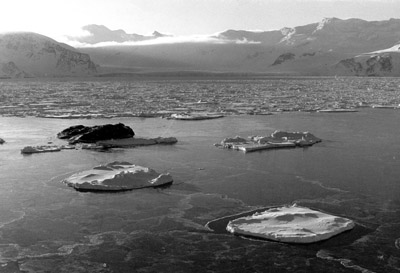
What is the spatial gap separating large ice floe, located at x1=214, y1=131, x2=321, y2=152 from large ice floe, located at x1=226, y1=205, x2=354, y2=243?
7007mm

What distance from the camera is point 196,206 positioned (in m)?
9.89

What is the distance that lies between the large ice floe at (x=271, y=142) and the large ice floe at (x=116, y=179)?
189 inches

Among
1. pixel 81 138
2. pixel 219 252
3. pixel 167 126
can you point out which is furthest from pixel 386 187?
pixel 167 126

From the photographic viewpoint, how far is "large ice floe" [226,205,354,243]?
8.08 metres

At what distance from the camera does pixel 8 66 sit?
156625 mm

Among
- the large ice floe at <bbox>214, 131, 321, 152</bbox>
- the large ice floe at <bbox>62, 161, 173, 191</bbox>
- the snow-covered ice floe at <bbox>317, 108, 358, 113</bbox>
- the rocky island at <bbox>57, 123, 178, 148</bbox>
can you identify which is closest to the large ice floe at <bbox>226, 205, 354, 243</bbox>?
the large ice floe at <bbox>62, 161, 173, 191</bbox>

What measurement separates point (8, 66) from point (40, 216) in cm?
16057

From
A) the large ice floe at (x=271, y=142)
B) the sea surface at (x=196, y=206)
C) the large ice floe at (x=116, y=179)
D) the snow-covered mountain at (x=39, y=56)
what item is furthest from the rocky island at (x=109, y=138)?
the snow-covered mountain at (x=39, y=56)

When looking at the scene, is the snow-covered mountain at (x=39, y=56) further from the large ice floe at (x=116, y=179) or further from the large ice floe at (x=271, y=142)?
the large ice floe at (x=116, y=179)

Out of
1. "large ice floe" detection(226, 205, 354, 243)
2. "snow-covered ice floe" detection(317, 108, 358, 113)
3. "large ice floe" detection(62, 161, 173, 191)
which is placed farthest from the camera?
"snow-covered ice floe" detection(317, 108, 358, 113)

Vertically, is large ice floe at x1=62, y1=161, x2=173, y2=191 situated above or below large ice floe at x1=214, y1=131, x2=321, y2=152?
below

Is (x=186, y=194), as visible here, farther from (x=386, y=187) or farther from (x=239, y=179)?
(x=386, y=187)

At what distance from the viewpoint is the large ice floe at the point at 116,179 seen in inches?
442

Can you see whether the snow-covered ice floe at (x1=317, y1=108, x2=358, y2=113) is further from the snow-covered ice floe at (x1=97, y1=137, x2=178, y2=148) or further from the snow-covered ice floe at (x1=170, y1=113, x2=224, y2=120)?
the snow-covered ice floe at (x1=97, y1=137, x2=178, y2=148)
